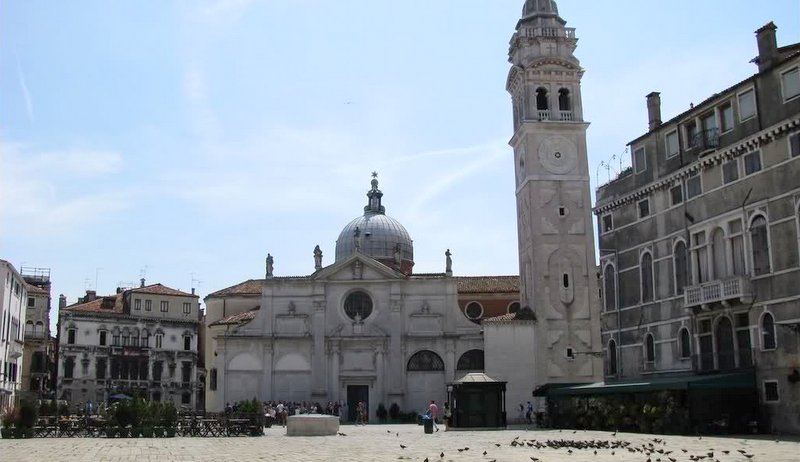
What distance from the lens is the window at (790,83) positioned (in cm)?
2694

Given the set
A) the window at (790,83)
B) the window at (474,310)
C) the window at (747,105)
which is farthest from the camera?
the window at (474,310)

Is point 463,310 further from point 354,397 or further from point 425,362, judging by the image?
point 354,397

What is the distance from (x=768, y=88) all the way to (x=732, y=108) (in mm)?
1871

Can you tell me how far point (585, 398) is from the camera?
35250mm

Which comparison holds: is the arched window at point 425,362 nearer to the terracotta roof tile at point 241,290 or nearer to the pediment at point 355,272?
the pediment at point 355,272

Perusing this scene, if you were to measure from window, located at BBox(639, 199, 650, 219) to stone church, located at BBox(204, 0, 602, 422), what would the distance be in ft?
46.7

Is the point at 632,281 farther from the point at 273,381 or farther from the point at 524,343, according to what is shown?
the point at 273,381

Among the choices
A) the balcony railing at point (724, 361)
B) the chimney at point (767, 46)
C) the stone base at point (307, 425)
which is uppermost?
the chimney at point (767, 46)

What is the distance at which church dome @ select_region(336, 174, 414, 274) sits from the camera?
6825cm

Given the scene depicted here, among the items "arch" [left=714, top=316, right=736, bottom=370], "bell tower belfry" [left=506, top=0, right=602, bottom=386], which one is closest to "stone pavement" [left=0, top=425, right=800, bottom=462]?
"arch" [left=714, top=316, right=736, bottom=370]

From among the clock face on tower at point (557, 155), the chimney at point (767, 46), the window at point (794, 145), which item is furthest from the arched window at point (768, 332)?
the clock face on tower at point (557, 155)

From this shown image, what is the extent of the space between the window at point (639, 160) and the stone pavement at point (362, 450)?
1248cm

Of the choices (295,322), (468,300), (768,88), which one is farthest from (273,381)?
(768,88)

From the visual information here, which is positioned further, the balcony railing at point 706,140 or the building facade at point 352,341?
the building facade at point 352,341
